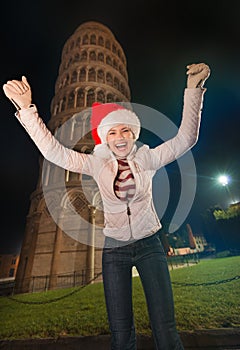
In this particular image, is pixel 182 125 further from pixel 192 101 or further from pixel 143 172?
pixel 143 172

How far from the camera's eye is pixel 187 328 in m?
3.25

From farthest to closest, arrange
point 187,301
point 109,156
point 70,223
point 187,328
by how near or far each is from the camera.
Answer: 1. point 70,223
2. point 187,301
3. point 187,328
4. point 109,156

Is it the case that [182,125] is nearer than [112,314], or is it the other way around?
[112,314]

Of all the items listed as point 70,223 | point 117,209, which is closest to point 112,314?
point 117,209

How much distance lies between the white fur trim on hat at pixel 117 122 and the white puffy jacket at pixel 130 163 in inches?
13.8

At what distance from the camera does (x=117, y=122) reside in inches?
82.0

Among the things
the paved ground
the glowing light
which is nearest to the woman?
the paved ground

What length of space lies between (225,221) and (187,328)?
1759 cm

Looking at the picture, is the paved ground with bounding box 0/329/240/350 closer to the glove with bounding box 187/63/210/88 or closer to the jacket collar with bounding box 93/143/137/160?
the jacket collar with bounding box 93/143/137/160

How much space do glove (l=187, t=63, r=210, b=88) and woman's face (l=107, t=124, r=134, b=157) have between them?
76cm

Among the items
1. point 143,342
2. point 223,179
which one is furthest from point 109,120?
point 223,179

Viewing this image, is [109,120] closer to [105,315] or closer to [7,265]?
[105,315]

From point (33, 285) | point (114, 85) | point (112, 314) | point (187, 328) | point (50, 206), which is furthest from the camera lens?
point (114, 85)

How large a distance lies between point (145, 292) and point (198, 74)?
2.02 meters
